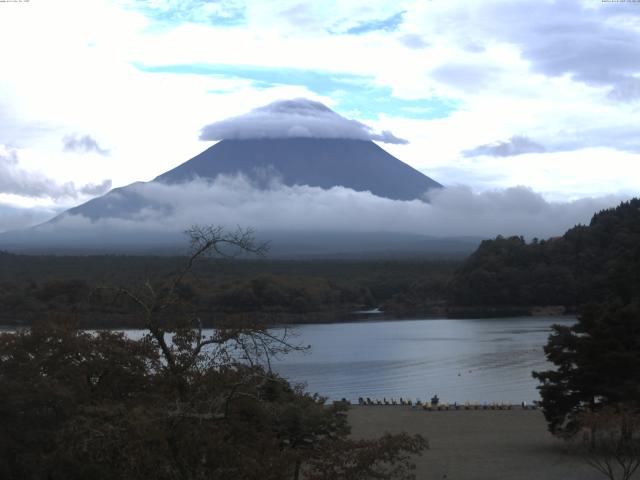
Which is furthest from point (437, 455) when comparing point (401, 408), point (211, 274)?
point (211, 274)

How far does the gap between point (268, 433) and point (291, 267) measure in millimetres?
71114

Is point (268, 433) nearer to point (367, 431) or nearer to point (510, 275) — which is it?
point (367, 431)

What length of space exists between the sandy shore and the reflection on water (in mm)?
3733

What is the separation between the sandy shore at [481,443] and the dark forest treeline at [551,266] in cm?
3454

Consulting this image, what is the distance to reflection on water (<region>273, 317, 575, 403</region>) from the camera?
85.3 ft

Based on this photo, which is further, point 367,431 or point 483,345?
point 483,345

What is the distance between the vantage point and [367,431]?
17.2 m

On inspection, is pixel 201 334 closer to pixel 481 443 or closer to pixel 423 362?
pixel 481 443

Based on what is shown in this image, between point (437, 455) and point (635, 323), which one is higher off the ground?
point (635, 323)

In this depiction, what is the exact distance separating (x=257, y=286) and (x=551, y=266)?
1900cm

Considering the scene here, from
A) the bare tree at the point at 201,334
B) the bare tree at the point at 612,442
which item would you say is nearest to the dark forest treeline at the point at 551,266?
the bare tree at the point at 612,442

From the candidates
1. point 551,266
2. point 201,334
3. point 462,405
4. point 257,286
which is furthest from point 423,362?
point 201,334

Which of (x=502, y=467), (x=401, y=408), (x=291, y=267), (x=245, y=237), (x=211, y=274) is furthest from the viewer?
(x=291, y=267)

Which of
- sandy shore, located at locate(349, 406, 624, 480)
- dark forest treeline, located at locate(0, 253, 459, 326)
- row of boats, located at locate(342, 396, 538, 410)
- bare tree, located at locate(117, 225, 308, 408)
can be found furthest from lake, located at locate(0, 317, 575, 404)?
bare tree, located at locate(117, 225, 308, 408)
